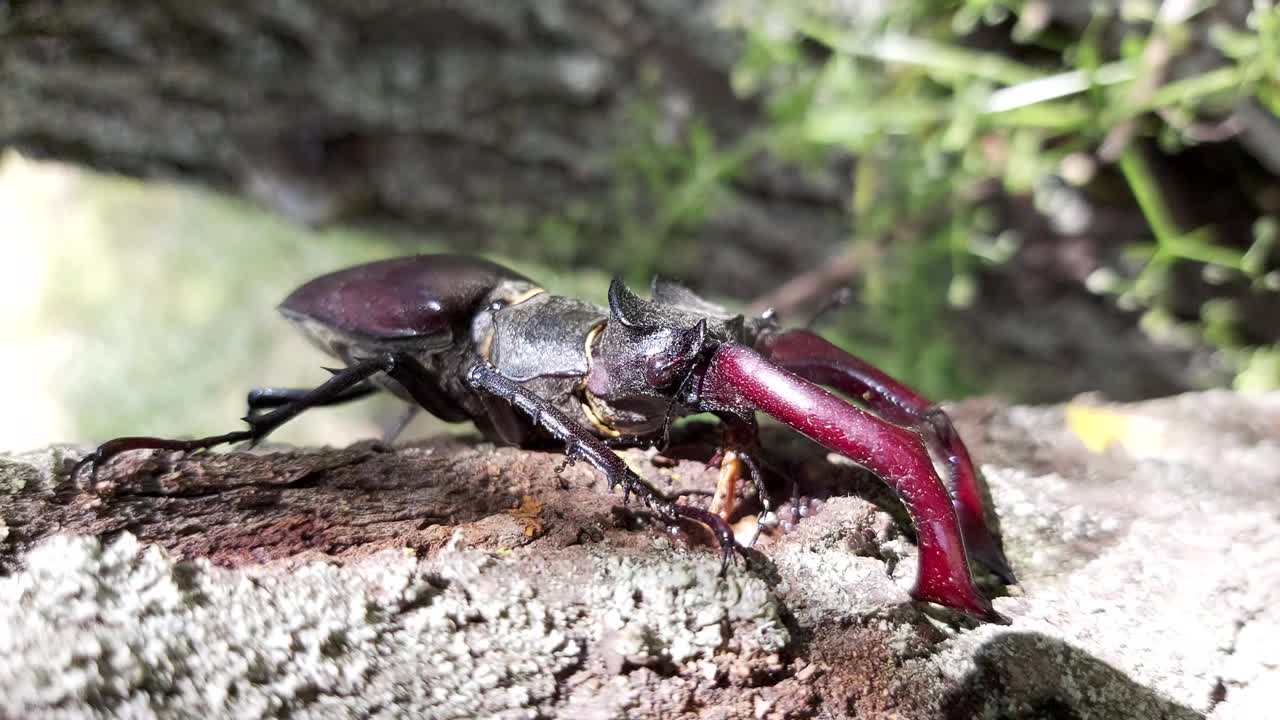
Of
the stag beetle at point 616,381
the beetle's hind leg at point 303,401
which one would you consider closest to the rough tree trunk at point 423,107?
the stag beetle at point 616,381

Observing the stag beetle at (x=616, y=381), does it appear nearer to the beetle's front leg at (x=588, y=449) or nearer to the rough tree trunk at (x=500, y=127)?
the beetle's front leg at (x=588, y=449)

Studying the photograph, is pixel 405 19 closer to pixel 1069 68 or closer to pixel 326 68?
pixel 326 68

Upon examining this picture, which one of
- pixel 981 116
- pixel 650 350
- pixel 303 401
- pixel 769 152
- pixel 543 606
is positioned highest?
pixel 769 152

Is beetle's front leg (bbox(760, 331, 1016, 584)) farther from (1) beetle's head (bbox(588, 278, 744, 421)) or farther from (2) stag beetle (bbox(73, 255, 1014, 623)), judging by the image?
(1) beetle's head (bbox(588, 278, 744, 421))

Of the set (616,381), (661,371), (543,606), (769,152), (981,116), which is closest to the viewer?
(543,606)

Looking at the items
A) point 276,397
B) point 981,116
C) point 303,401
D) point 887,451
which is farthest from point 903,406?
point 981,116

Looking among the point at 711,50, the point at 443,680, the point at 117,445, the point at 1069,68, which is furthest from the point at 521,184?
the point at 443,680

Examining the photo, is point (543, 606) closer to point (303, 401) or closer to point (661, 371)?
point (661, 371)
